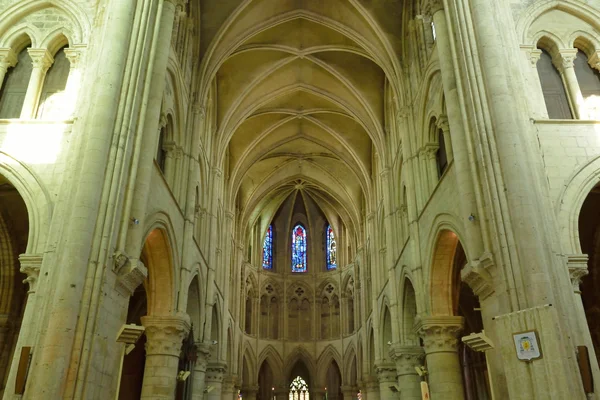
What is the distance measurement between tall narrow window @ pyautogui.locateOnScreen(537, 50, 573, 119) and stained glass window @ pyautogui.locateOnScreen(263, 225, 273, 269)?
28440mm

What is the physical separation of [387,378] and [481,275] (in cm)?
1393

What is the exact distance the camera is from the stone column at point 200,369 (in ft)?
66.3

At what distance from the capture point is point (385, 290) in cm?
2425

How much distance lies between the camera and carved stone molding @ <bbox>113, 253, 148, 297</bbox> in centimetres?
1108

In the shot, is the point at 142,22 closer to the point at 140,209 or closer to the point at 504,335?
the point at 140,209

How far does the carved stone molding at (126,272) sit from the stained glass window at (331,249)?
2900cm

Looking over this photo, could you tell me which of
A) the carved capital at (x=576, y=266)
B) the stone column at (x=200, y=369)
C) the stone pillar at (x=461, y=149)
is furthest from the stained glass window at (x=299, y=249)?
the carved capital at (x=576, y=266)

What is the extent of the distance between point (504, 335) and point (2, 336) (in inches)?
574

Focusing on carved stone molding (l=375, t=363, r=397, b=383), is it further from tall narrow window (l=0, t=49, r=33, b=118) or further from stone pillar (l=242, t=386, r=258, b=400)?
tall narrow window (l=0, t=49, r=33, b=118)

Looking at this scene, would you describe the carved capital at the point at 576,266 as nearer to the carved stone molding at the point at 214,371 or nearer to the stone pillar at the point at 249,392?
the carved stone molding at the point at 214,371

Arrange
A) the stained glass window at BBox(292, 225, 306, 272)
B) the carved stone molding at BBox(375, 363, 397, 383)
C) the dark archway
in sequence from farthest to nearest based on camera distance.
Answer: the stained glass window at BBox(292, 225, 306, 272) < the carved stone molding at BBox(375, 363, 397, 383) < the dark archway

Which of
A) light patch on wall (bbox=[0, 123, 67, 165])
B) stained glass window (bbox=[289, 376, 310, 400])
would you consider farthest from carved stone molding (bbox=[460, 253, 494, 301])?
stained glass window (bbox=[289, 376, 310, 400])

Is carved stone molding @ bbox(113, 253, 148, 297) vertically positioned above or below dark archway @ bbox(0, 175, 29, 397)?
below

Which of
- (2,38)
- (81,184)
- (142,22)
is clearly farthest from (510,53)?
(2,38)
